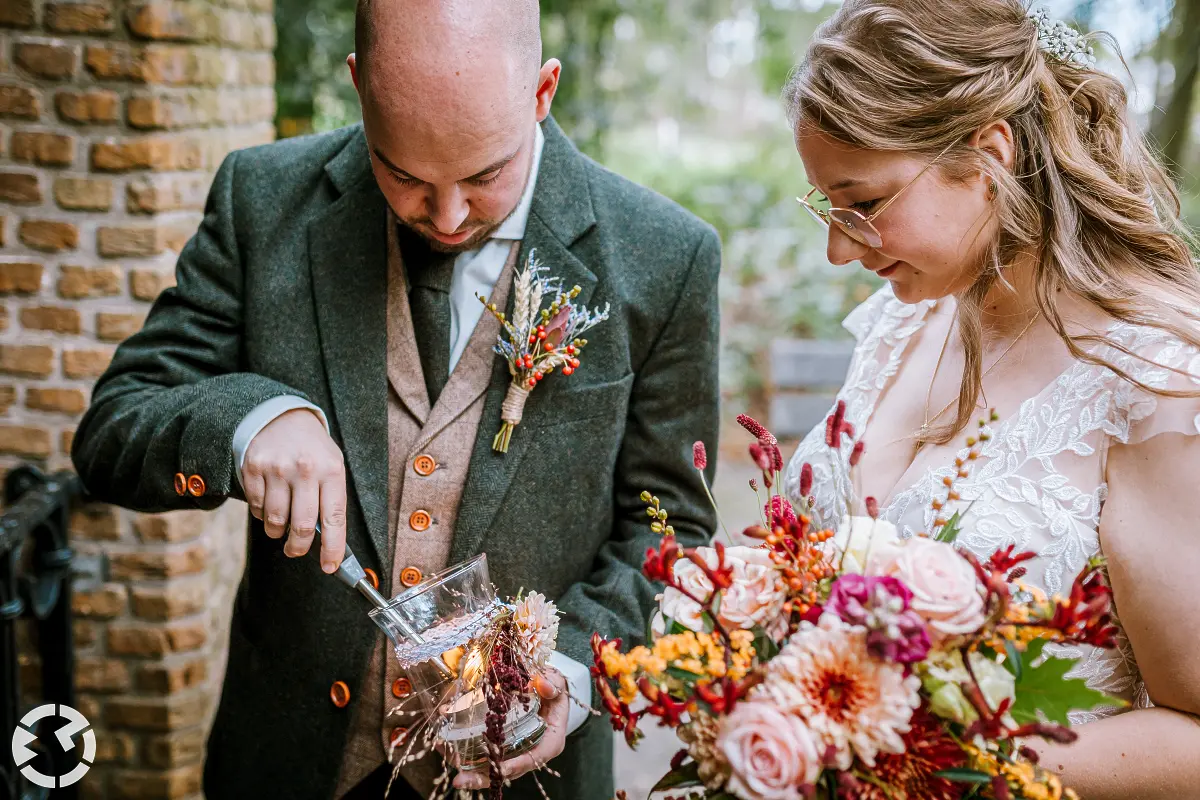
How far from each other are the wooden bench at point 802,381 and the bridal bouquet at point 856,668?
197 inches

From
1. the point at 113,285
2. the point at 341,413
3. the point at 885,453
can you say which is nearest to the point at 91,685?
the point at 113,285

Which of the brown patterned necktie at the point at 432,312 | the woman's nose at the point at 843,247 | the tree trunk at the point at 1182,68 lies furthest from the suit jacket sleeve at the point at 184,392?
the tree trunk at the point at 1182,68

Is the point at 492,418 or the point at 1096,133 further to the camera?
the point at 492,418

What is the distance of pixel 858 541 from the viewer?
1.01 meters

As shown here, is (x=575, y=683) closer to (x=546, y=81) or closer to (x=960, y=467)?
(x=960, y=467)

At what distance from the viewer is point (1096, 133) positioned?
5.10 ft

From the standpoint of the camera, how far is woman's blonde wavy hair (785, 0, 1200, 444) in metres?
1.45

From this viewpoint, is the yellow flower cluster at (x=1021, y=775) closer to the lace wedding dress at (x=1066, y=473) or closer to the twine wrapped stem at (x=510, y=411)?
the lace wedding dress at (x=1066, y=473)

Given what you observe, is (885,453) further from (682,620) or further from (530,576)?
(682,620)

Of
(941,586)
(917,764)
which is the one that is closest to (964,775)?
(917,764)

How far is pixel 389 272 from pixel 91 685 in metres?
1.46

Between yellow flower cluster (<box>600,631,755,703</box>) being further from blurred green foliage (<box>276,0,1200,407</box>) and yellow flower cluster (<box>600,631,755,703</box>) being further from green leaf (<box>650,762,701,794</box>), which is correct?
blurred green foliage (<box>276,0,1200,407</box>)

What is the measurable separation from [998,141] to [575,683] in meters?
1.03

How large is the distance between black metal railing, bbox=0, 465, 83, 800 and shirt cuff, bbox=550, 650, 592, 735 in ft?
3.84
